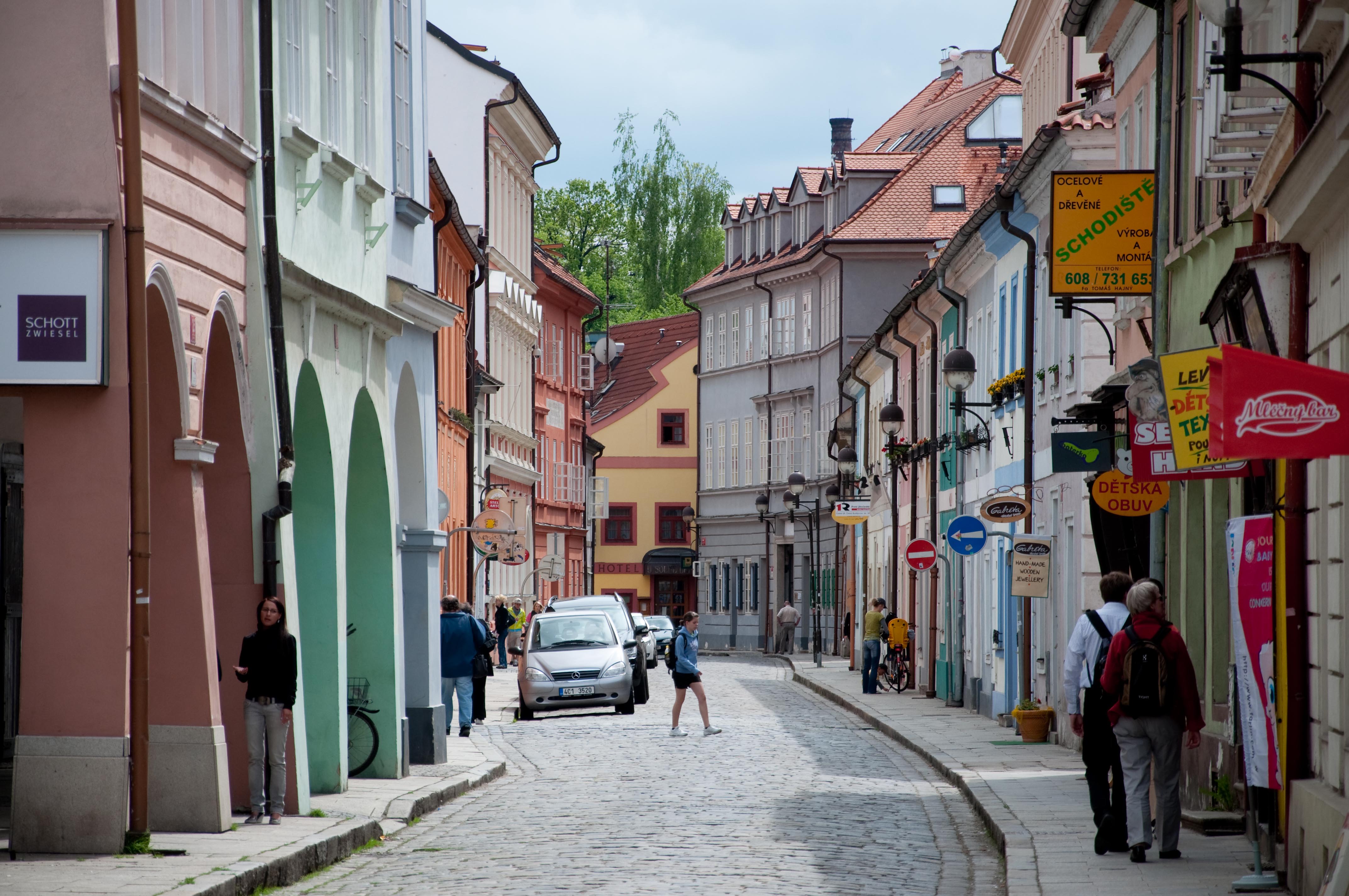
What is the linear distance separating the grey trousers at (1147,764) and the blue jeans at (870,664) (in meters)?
24.4

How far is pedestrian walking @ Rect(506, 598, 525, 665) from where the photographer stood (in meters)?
47.9

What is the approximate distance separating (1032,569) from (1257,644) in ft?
38.8

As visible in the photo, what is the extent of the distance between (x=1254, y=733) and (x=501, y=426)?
145 ft

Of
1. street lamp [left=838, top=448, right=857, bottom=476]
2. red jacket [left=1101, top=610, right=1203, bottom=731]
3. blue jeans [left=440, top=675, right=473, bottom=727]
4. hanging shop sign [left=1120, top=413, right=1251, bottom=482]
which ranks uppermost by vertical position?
street lamp [left=838, top=448, right=857, bottom=476]

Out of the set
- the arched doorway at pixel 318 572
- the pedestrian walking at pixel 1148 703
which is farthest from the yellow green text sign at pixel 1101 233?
the arched doorway at pixel 318 572

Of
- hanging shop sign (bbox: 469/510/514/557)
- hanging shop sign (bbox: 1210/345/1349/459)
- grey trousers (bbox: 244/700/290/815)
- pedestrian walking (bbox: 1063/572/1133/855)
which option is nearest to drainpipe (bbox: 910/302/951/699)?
hanging shop sign (bbox: 469/510/514/557)

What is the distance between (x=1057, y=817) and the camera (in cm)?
1588

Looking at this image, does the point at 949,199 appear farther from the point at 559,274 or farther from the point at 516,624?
the point at 516,624

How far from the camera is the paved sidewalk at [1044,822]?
39.5 ft

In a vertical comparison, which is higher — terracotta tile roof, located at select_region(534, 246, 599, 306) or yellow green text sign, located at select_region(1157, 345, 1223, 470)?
terracotta tile roof, located at select_region(534, 246, 599, 306)

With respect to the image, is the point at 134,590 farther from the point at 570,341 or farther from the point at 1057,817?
the point at 570,341

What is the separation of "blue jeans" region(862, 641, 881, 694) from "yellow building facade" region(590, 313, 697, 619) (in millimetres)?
45031

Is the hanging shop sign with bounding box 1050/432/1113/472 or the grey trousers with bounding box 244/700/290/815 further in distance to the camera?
the hanging shop sign with bounding box 1050/432/1113/472

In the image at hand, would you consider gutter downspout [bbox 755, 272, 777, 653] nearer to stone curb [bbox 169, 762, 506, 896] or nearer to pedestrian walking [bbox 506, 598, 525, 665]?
Answer: pedestrian walking [bbox 506, 598, 525, 665]
